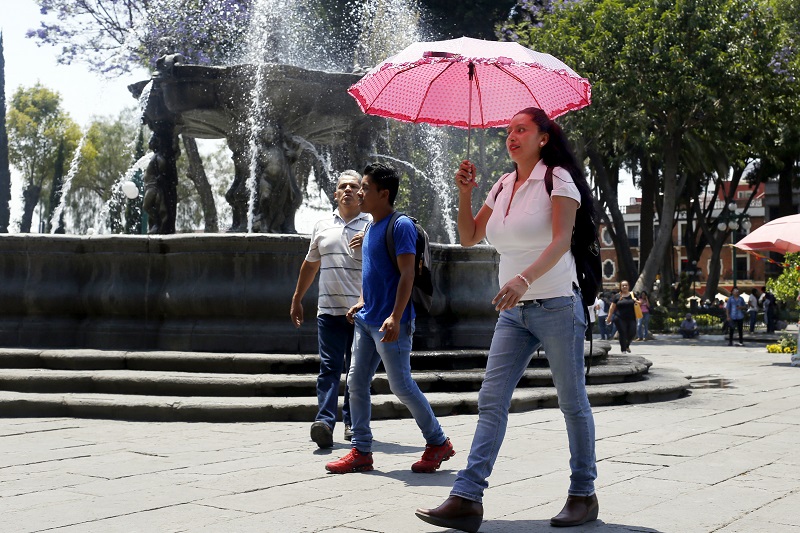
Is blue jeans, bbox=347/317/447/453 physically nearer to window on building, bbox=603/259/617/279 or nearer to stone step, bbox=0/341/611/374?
stone step, bbox=0/341/611/374

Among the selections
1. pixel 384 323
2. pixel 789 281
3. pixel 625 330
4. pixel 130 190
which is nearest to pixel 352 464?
pixel 384 323

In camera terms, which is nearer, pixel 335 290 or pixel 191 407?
pixel 335 290

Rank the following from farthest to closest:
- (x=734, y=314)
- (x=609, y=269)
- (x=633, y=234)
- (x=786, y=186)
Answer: (x=633, y=234) < (x=609, y=269) < (x=786, y=186) < (x=734, y=314)

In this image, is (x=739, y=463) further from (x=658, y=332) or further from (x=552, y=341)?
(x=658, y=332)

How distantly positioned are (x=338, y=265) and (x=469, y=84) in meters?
1.38

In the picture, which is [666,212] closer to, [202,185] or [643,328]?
[643,328]

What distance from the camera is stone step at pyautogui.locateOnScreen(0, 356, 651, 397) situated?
25.8 ft

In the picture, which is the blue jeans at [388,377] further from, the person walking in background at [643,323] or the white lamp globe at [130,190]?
the person walking in background at [643,323]

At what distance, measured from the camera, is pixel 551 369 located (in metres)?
4.31

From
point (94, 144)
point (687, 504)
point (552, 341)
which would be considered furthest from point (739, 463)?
point (94, 144)

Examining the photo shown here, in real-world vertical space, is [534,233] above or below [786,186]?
below

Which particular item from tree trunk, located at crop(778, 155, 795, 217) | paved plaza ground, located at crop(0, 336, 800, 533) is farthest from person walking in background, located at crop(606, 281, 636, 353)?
tree trunk, located at crop(778, 155, 795, 217)

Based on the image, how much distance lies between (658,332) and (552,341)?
27.8 meters

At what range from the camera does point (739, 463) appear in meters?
5.84
